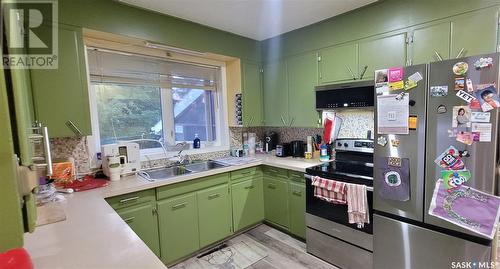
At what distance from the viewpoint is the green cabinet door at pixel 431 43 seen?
6.18 ft

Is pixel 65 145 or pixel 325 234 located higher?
pixel 65 145

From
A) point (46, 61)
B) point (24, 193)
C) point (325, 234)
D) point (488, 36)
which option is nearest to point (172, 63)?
point (46, 61)

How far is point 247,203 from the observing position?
2834 millimetres

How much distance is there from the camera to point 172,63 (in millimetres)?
2838

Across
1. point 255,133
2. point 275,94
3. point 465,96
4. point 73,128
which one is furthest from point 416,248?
point 73,128

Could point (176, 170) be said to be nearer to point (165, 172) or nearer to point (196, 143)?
point (165, 172)

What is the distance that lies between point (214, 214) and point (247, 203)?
18.1 inches

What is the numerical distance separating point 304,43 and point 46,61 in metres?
2.46

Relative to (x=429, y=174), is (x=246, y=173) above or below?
below

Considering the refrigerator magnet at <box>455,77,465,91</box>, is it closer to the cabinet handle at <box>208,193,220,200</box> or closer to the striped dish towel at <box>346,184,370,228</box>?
the striped dish towel at <box>346,184,370,228</box>

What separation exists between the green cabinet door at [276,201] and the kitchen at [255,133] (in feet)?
0.08

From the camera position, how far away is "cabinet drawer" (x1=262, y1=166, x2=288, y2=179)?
2.70 m

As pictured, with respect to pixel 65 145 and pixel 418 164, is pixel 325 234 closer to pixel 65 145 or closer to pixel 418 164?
pixel 418 164

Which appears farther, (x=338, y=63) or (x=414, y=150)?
(x=338, y=63)
